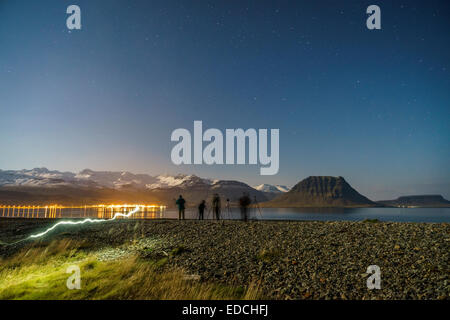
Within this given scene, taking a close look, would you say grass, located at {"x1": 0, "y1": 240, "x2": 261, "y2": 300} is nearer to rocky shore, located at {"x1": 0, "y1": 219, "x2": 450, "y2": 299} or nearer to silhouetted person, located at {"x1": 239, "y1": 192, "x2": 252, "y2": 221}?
rocky shore, located at {"x1": 0, "y1": 219, "x2": 450, "y2": 299}

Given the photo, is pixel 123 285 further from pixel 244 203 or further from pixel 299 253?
pixel 244 203

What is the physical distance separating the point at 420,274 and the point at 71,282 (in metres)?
13.7

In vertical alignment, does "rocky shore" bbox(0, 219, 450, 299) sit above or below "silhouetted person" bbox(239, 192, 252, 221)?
below

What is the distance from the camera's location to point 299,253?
14.6 m

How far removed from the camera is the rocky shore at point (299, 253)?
404 inches

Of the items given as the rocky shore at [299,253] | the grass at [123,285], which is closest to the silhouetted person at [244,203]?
the rocky shore at [299,253]

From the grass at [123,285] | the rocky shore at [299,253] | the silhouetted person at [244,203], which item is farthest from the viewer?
the silhouetted person at [244,203]

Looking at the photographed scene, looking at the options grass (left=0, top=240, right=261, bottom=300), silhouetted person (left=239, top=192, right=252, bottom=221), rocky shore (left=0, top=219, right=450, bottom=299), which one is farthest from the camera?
silhouetted person (left=239, top=192, right=252, bottom=221)

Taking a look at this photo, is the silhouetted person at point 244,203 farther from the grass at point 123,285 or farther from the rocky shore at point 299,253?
the grass at point 123,285

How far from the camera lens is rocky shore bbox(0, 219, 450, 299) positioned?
33.7 feet

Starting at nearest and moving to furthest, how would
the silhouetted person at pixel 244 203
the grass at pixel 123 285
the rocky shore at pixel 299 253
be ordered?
Result: the grass at pixel 123 285 → the rocky shore at pixel 299 253 → the silhouetted person at pixel 244 203

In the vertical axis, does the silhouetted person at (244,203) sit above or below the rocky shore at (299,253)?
above

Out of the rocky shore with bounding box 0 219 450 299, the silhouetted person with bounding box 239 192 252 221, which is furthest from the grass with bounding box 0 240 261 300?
the silhouetted person with bounding box 239 192 252 221
